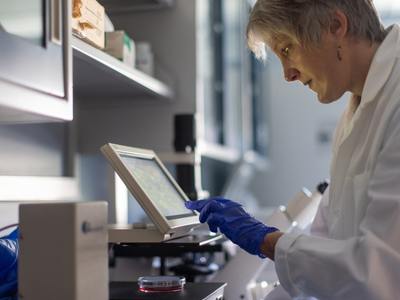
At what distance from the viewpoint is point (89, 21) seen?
1.31m

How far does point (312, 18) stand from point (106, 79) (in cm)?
62

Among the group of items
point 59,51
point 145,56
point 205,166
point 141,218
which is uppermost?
point 145,56

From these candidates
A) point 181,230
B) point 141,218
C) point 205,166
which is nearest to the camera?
point 181,230

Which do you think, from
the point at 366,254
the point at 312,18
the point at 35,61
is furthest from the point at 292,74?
the point at 35,61

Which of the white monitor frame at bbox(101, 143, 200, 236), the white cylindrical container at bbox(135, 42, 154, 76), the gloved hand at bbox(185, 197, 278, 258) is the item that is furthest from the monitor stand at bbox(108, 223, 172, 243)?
the white cylindrical container at bbox(135, 42, 154, 76)

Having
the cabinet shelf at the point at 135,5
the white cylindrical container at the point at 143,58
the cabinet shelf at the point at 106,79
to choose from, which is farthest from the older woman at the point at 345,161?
the cabinet shelf at the point at 135,5

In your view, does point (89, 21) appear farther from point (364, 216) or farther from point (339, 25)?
point (364, 216)

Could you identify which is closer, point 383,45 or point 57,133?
point 383,45

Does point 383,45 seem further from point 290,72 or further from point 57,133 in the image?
point 57,133

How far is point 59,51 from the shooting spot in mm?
1031

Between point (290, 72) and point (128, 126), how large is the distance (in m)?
0.75

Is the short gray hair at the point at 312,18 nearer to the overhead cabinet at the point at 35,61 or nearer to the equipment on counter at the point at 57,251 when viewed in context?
the overhead cabinet at the point at 35,61

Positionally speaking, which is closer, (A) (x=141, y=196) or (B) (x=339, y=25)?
(A) (x=141, y=196)

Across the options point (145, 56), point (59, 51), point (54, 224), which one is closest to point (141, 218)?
point (145, 56)
